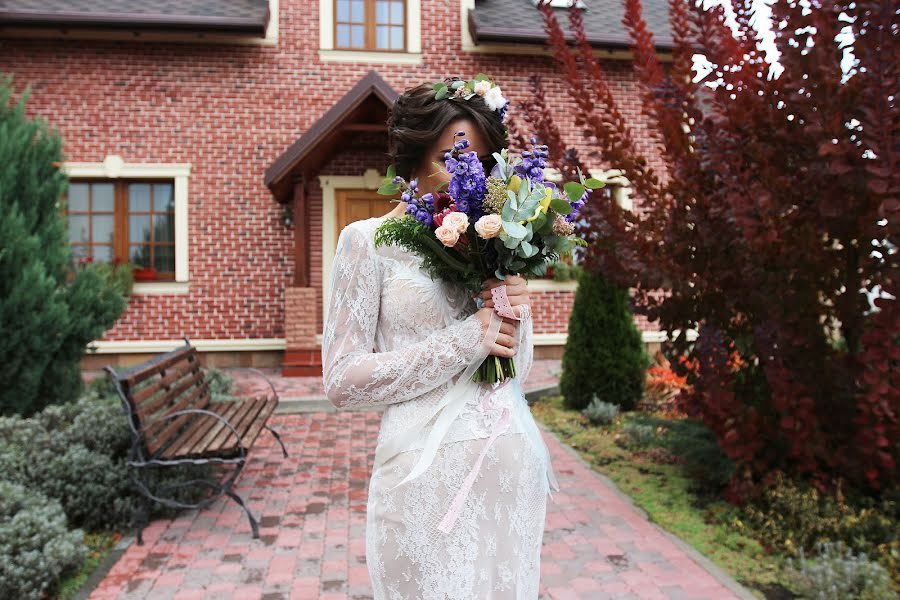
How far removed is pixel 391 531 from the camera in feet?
5.94

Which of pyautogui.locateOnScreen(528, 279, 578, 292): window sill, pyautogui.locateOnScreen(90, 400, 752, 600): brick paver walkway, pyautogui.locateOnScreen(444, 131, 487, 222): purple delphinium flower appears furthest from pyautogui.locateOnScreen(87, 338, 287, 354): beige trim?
pyautogui.locateOnScreen(444, 131, 487, 222): purple delphinium flower

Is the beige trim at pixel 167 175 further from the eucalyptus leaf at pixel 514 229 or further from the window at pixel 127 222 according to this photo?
the eucalyptus leaf at pixel 514 229

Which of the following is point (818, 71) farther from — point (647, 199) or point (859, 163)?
point (647, 199)

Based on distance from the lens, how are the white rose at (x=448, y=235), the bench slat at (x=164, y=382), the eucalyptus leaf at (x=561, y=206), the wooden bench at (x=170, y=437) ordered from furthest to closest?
the bench slat at (x=164, y=382) → the wooden bench at (x=170, y=437) → the eucalyptus leaf at (x=561, y=206) → the white rose at (x=448, y=235)

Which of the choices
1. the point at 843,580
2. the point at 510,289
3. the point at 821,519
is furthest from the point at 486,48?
the point at 510,289

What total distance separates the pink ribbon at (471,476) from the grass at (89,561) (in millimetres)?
2674

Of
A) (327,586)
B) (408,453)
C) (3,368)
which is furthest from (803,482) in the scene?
(3,368)

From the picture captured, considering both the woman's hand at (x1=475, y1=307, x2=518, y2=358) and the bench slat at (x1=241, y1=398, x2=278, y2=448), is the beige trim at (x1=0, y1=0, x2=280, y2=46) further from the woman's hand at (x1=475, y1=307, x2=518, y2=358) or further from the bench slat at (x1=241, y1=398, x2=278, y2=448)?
the woman's hand at (x1=475, y1=307, x2=518, y2=358)

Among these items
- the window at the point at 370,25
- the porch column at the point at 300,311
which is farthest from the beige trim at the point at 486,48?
the porch column at the point at 300,311

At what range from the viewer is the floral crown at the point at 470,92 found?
1853mm

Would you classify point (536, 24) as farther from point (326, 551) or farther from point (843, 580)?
point (843, 580)

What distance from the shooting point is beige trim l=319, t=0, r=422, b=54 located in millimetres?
10945

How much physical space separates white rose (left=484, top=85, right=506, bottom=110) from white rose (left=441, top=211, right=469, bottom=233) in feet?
1.34

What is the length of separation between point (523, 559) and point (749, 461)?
9.85ft
